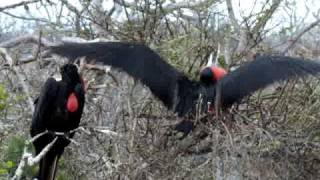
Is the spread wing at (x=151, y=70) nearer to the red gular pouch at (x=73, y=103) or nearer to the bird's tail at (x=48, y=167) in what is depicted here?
the red gular pouch at (x=73, y=103)

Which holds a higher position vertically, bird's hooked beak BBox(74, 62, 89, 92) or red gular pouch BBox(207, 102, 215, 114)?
bird's hooked beak BBox(74, 62, 89, 92)

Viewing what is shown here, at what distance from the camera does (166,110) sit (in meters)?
3.49

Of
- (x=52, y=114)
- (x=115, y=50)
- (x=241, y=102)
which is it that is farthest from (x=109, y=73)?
(x=241, y=102)

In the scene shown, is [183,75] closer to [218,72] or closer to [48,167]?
[218,72]

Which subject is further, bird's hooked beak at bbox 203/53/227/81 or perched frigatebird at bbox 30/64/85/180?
bird's hooked beak at bbox 203/53/227/81

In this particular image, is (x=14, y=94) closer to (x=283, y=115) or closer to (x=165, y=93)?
(x=165, y=93)

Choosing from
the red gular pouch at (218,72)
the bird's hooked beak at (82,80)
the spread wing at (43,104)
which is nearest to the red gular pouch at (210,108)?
the red gular pouch at (218,72)

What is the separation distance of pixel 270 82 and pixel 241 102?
17cm

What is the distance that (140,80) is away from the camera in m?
3.48

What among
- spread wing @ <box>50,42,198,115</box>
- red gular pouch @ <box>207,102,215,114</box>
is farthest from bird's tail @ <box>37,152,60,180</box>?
red gular pouch @ <box>207,102,215,114</box>

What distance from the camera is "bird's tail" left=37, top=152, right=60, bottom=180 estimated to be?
3.33 m

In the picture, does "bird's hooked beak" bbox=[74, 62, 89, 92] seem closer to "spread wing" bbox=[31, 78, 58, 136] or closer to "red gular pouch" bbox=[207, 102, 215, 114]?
"spread wing" bbox=[31, 78, 58, 136]

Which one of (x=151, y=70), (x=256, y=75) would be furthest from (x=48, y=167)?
(x=256, y=75)

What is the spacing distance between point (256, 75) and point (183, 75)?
0.39 m
